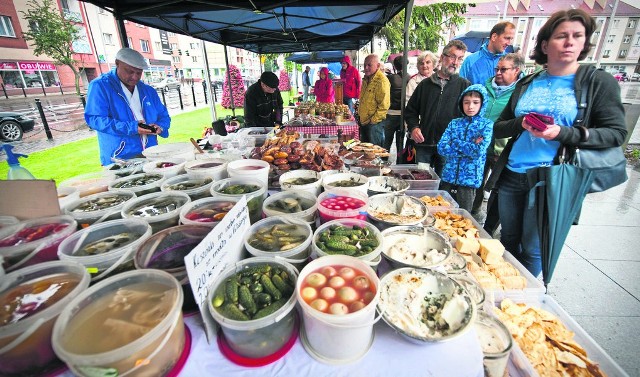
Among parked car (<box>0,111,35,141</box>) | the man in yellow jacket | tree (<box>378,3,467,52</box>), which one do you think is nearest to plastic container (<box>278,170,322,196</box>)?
the man in yellow jacket

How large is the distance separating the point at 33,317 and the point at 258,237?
85 centimetres

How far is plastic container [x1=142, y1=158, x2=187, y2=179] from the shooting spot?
220cm

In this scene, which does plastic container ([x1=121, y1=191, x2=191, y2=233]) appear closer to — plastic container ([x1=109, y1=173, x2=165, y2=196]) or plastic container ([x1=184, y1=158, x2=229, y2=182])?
plastic container ([x1=109, y1=173, x2=165, y2=196])

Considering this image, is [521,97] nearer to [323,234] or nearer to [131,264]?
[323,234]

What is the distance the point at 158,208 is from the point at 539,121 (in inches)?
105

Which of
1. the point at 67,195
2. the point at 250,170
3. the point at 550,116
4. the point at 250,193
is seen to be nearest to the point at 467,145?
the point at 550,116

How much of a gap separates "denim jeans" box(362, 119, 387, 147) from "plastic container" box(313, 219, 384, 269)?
466 cm

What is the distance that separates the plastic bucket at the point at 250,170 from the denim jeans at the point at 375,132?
4129 mm

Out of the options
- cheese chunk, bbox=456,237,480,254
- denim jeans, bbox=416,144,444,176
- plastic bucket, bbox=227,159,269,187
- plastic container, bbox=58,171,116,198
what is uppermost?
plastic bucket, bbox=227,159,269,187

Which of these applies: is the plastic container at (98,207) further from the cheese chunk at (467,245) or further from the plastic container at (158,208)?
the cheese chunk at (467,245)

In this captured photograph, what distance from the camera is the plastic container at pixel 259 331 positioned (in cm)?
95

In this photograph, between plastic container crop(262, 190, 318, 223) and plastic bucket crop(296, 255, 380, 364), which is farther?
plastic container crop(262, 190, 318, 223)

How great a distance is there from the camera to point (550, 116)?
6.45ft

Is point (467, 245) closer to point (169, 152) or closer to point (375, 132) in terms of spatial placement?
point (169, 152)
